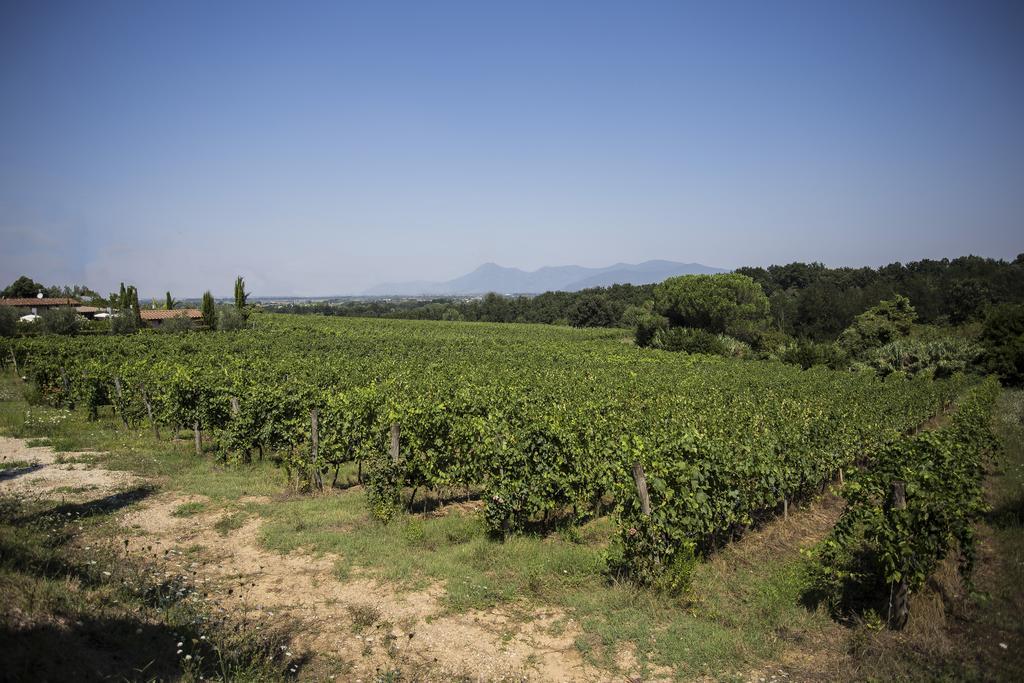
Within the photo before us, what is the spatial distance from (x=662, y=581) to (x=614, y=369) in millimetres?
23174

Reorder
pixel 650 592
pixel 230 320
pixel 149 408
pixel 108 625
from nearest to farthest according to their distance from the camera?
pixel 108 625, pixel 650 592, pixel 149 408, pixel 230 320

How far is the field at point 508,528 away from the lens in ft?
20.0

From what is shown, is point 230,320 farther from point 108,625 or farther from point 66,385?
point 108,625

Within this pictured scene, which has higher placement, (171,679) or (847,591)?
(171,679)

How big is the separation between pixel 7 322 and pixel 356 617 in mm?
57399

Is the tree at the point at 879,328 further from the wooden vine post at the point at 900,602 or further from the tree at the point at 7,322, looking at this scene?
the tree at the point at 7,322

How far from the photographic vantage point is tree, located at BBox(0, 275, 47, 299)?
8694 cm

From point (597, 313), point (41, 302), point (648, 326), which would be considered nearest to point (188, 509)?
point (648, 326)

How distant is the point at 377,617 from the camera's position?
6750mm

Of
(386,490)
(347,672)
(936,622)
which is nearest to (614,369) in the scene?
(386,490)

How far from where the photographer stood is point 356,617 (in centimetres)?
671

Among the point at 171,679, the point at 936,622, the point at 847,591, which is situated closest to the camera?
the point at 171,679

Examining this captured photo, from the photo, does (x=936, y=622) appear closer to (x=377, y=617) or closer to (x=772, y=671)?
(x=772, y=671)

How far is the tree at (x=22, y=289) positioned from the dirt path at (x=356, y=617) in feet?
363
